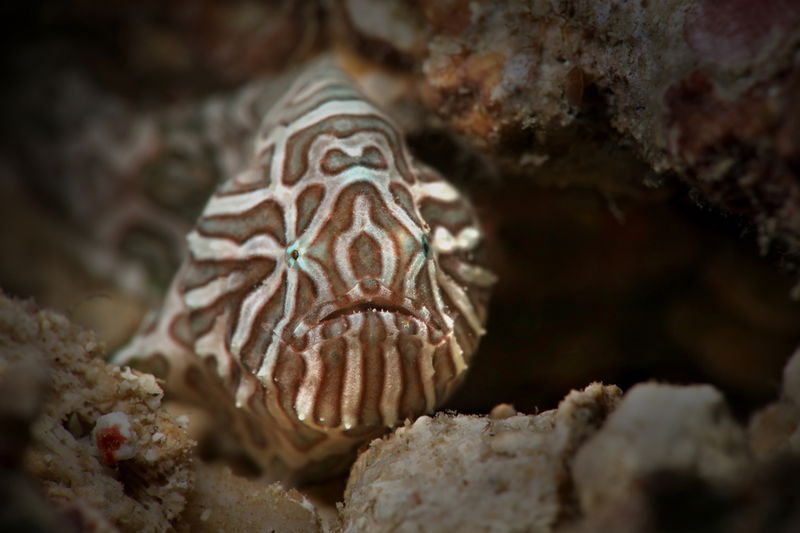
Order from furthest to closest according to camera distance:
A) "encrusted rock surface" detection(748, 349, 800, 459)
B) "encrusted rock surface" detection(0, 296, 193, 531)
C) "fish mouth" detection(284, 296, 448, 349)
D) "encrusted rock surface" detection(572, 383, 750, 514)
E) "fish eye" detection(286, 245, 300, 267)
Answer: "fish eye" detection(286, 245, 300, 267) < "fish mouth" detection(284, 296, 448, 349) < "encrusted rock surface" detection(748, 349, 800, 459) < "encrusted rock surface" detection(0, 296, 193, 531) < "encrusted rock surface" detection(572, 383, 750, 514)

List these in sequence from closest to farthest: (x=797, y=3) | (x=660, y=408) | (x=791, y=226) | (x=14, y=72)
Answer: (x=660, y=408) < (x=797, y=3) < (x=791, y=226) < (x=14, y=72)

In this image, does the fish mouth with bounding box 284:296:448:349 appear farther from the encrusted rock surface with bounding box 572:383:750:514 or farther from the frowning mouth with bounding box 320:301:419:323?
the encrusted rock surface with bounding box 572:383:750:514

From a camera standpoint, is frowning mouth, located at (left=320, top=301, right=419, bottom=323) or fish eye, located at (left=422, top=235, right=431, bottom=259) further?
fish eye, located at (left=422, top=235, right=431, bottom=259)

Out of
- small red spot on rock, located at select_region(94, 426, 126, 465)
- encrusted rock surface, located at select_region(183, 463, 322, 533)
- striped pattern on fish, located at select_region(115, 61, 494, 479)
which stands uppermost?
striped pattern on fish, located at select_region(115, 61, 494, 479)

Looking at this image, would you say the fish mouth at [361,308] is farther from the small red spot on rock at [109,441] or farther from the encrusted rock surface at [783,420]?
the encrusted rock surface at [783,420]

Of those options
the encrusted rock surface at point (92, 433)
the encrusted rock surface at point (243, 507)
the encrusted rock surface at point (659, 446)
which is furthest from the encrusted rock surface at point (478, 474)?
the encrusted rock surface at point (92, 433)

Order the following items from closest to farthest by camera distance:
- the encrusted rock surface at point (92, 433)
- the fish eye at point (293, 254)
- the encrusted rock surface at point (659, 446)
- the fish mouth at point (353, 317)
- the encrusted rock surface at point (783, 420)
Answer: the encrusted rock surface at point (659, 446)
the encrusted rock surface at point (92, 433)
the encrusted rock surface at point (783, 420)
the fish mouth at point (353, 317)
the fish eye at point (293, 254)

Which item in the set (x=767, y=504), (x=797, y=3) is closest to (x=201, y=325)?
(x=767, y=504)

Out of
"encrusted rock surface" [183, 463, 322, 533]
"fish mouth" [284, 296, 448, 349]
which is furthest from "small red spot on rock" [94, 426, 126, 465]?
"fish mouth" [284, 296, 448, 349]

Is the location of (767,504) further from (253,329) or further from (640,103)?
(253,329)
